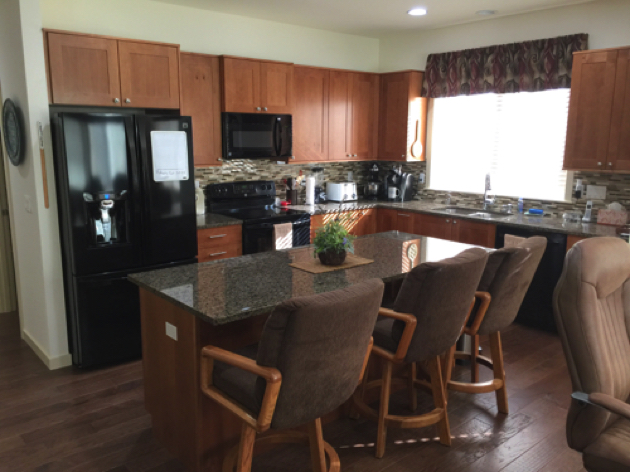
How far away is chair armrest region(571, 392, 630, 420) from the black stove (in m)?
3.07

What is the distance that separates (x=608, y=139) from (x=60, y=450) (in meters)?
4.24

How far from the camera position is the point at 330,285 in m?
2.44

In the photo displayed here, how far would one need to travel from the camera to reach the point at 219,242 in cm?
426

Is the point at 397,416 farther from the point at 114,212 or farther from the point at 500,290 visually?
the point at 114,212

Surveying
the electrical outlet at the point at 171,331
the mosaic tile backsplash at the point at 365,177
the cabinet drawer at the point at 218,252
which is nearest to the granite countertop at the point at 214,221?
the cabinet drawer at the point at 218,252

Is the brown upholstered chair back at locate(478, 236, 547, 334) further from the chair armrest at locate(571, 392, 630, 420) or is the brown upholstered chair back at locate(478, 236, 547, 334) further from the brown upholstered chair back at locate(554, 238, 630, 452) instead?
the chair armrest at locate(571, 392, 630, 420)

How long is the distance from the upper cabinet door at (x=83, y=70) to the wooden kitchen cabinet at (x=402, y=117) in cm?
294

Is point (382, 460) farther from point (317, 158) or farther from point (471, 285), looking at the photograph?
point (317, 158)

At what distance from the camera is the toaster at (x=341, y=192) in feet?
18.1

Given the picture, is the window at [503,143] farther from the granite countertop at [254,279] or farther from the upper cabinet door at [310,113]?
the granite countertop at [254,279]

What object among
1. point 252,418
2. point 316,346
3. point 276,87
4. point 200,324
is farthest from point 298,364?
point 276,87

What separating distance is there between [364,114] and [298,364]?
14.1 feet

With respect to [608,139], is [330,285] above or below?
below

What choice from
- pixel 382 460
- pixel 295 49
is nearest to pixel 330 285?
pixel 382 460
